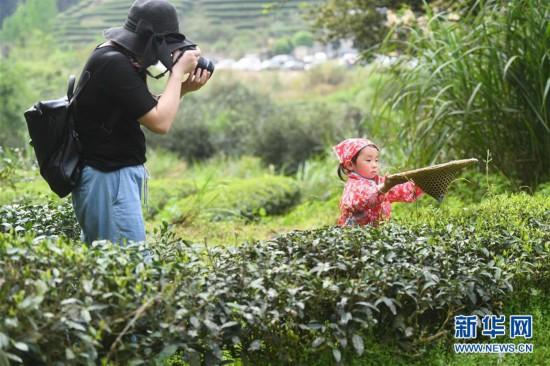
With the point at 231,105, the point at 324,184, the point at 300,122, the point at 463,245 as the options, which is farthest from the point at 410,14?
the point at 231,105

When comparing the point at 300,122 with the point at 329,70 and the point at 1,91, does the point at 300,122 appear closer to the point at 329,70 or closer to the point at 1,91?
the point at 1,91

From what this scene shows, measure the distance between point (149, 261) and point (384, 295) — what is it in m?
0.93

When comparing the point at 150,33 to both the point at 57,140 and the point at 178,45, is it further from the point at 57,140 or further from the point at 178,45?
the point at 57,140

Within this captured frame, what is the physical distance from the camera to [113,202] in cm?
368

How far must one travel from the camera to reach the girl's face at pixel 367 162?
490 centimetres

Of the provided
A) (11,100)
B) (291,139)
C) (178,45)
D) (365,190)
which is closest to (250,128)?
(291,139)

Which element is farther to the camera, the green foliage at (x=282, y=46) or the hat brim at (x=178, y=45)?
the green foliage at (x=282, y=46)

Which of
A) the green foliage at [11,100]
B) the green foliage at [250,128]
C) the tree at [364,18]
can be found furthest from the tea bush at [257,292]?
the green foliage at [11,100]

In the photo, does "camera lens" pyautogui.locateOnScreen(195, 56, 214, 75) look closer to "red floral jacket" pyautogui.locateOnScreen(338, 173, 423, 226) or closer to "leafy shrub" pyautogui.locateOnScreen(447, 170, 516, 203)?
"red floral jacket" pyautogui.locateOnScreen(338, 173, 423, 226)

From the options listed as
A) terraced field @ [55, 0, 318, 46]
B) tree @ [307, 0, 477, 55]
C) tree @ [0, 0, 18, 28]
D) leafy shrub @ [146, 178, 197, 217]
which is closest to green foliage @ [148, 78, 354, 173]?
tree @ [307, 0, 477, 55]

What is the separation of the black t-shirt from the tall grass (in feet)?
10.0

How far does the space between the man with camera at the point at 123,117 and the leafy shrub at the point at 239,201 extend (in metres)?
4.90

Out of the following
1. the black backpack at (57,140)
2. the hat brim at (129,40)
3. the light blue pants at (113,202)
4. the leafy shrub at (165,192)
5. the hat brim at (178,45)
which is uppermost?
the hat brim at (129,40)

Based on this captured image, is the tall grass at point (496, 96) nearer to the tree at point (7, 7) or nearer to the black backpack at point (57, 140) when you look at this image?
the black backpack at point (57, 140)
